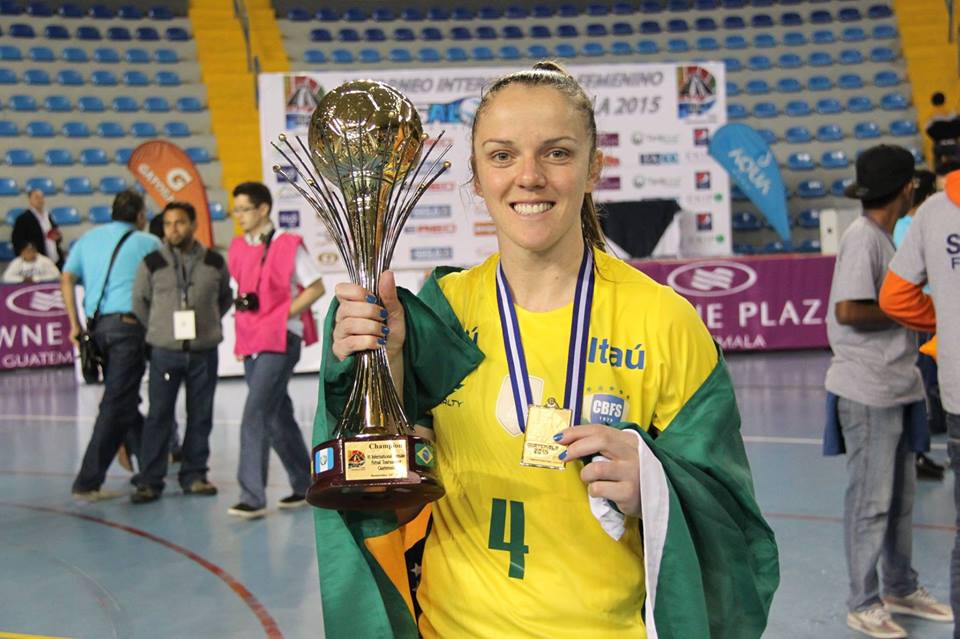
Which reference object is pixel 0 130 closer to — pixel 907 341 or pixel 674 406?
pixel 907 341

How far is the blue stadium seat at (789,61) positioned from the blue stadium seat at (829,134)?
144cm

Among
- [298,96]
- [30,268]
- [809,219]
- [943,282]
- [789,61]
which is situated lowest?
[943,282]

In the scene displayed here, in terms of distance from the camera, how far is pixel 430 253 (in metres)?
13.1

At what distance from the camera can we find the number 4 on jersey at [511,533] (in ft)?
5.19

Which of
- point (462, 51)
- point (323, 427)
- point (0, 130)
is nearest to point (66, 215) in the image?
point (0, 130)

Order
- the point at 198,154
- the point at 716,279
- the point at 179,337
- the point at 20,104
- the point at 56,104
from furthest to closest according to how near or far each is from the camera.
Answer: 1. the point at 56,104
2. the point at 20,104
3. the point at 198,154
4. the point at 716,279
5. the point at 179,337

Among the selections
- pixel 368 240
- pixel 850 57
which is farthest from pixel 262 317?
pixel 850 57

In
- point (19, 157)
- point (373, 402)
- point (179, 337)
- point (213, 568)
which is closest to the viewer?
point (373, 402)

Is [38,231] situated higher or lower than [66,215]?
lower

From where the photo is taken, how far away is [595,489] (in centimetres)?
145

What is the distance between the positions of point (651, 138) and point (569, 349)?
12.5m

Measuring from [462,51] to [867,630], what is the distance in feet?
48.7

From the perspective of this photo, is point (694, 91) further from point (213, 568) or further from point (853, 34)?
point (213, 568)

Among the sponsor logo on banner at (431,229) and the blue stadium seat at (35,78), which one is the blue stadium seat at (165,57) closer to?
the blue stadium seat at (35,78)
